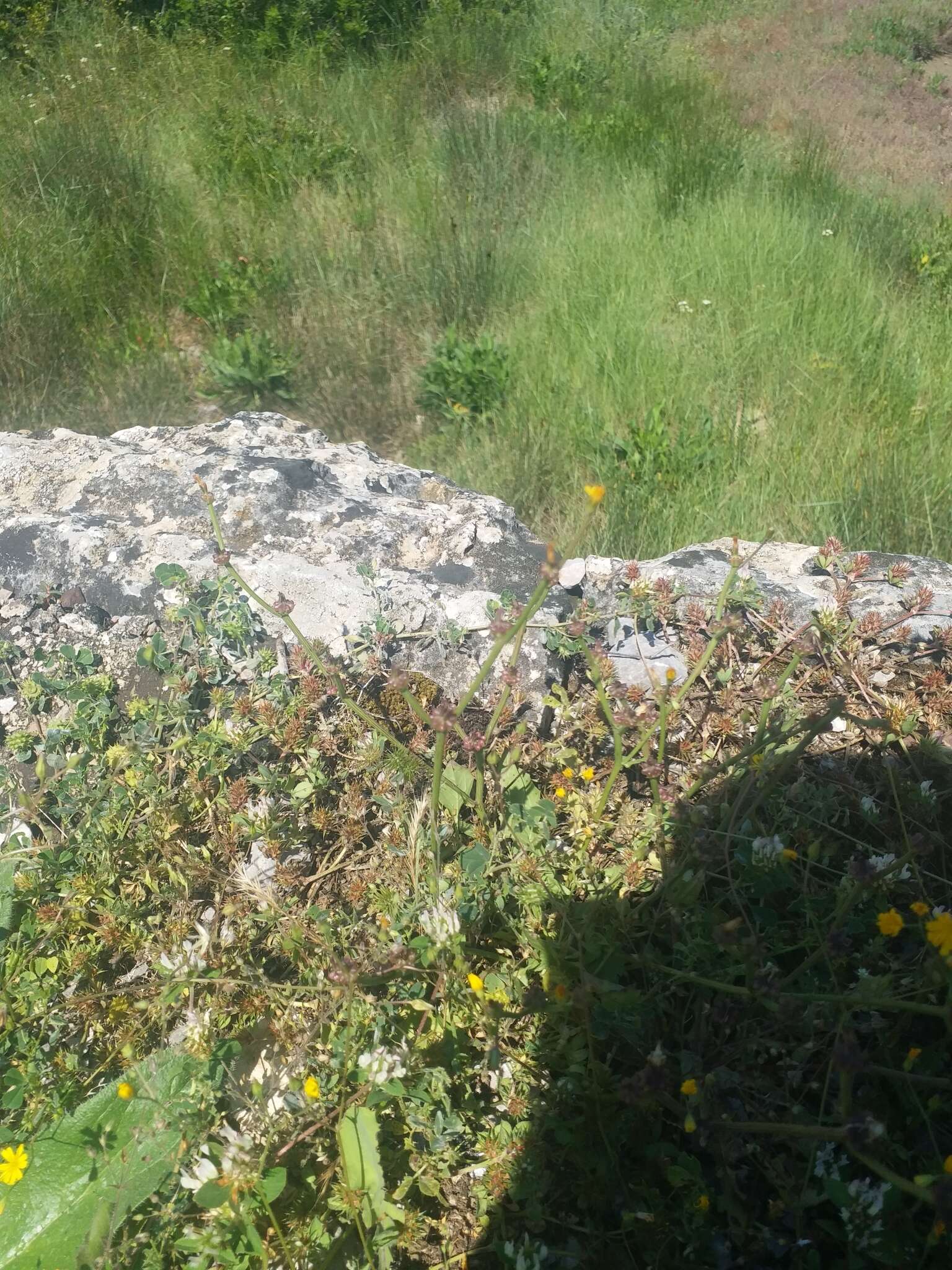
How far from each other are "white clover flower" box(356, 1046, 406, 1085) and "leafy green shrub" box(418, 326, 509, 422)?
271cm

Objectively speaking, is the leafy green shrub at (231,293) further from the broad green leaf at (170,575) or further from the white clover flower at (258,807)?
the white clover flower at (258,807)

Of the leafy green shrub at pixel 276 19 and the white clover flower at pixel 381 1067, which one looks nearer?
the white clover flower at pixel 381 1067

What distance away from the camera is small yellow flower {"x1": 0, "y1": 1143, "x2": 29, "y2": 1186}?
1401 millimetres

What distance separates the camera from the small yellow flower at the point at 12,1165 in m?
1.40

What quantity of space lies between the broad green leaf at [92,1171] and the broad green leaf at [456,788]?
66 centimetres

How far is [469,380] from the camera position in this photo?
12.0ft

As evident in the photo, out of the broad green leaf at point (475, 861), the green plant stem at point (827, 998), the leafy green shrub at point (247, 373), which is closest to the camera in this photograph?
the green plant stem at point (827, 998)

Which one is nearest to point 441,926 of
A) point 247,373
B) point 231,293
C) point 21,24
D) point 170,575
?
point 170,575

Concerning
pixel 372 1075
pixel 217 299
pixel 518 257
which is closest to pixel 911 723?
pixel 372 1075

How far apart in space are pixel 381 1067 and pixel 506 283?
12.1 feet

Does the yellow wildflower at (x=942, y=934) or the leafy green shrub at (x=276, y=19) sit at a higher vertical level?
the leafy green shrub at (x=276, y=19)

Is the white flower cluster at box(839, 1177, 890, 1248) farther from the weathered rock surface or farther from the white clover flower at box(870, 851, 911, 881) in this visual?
the weathered rock surface

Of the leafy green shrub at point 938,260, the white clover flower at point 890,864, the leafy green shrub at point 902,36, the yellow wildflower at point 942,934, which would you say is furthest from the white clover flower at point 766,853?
the leafy green shrub at point 902,36

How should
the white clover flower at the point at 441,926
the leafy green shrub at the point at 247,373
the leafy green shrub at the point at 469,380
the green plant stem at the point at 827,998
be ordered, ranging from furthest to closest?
the leafy green shrub at the point at 247,373 → the leafy green shrub at the point at 469,380 → the white clover flower at the point at 441,926 → the green plant stem at the point at 827,998
